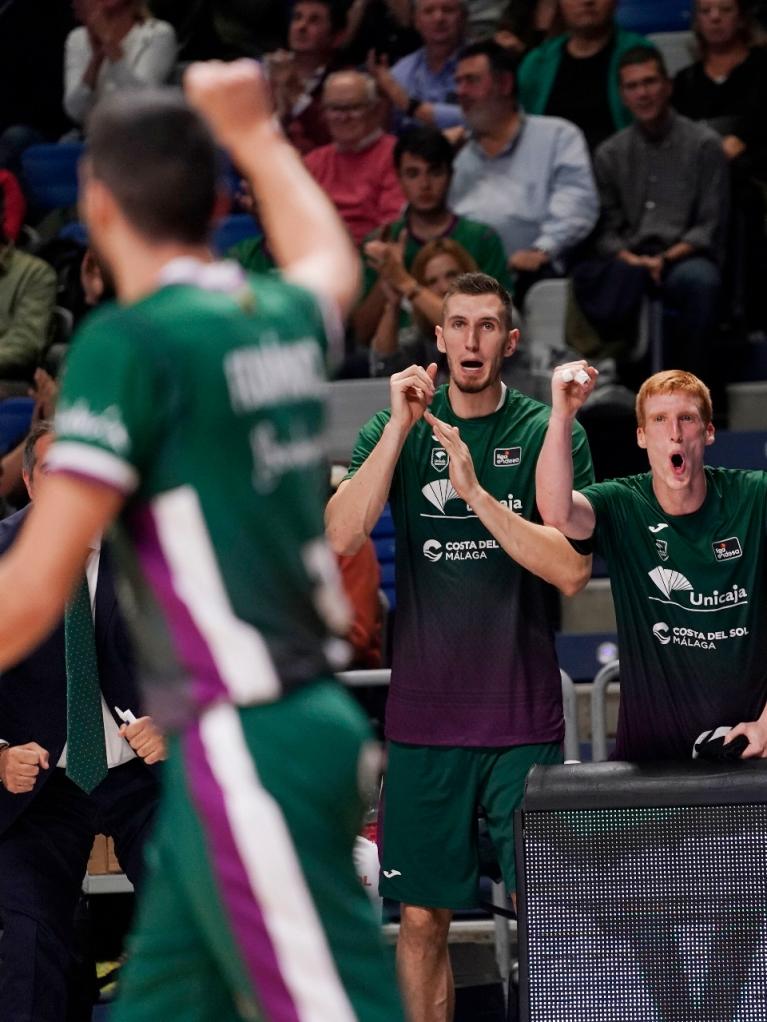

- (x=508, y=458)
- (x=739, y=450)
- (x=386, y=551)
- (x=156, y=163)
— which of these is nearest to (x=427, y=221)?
(x=386, y=551)

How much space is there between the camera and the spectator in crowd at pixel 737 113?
28.2 feet

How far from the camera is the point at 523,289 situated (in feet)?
28.7

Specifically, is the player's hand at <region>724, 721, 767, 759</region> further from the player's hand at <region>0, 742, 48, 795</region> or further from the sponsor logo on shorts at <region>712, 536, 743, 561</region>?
the player's hand at <region>0, 742, 48, 795</region>

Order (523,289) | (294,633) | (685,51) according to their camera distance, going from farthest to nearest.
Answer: (685,51) < (523,289) < (294,633)

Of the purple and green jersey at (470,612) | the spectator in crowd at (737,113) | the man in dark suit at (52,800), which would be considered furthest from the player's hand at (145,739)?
the spectator in crowd at (737,113)

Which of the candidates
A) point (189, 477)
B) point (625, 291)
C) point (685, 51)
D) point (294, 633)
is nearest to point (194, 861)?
point (294, 633)

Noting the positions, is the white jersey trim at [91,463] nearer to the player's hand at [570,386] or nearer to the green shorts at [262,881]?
the green shorts at [262,881]

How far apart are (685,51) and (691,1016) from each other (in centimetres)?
677

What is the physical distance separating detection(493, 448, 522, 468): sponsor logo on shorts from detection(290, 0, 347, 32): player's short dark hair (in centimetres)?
550

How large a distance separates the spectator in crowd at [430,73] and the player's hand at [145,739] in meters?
5.20

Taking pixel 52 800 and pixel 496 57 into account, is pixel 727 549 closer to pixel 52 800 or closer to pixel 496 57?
pixel 52 800

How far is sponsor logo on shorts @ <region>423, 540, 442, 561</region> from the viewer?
18.2 feet

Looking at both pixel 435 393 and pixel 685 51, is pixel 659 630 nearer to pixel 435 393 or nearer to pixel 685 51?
pixel 435 393

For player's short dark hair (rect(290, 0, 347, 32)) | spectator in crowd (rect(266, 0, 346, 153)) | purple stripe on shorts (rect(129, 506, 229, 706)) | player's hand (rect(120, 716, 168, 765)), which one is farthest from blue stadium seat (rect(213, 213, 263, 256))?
purple stripe on shorts (rect(129, 506, 229, 706))
